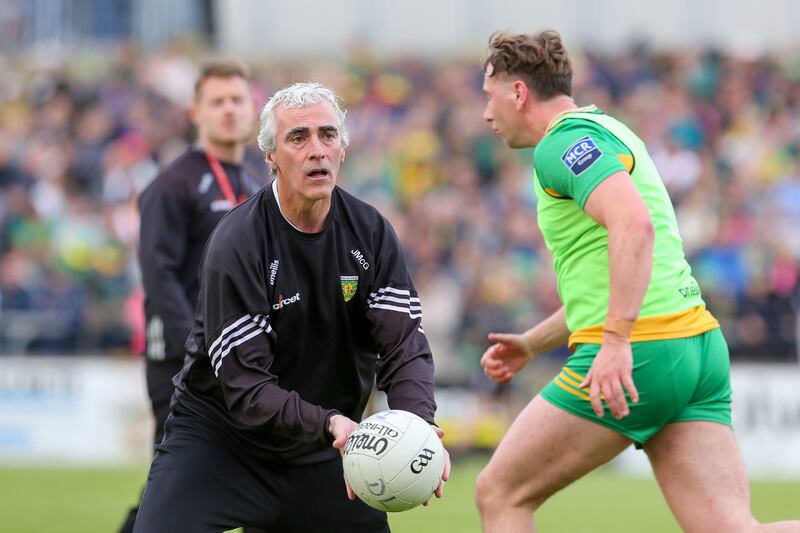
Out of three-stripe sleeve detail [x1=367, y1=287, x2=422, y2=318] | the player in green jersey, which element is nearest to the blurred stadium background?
the player in green jersey

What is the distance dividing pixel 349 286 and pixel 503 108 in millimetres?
1059

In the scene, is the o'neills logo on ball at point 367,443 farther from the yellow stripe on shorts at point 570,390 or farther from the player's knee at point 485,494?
the yellow stripe on shorts at point 570,390

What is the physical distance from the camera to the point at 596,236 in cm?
526

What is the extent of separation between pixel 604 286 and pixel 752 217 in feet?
40.9

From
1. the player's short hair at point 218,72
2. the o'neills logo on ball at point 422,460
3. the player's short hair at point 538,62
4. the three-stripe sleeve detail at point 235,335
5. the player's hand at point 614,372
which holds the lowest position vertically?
the o'neills logo on ball at point 422,460

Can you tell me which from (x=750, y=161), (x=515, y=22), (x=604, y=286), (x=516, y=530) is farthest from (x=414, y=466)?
(x=515, y=22)

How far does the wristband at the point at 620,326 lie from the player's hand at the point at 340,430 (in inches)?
39.9

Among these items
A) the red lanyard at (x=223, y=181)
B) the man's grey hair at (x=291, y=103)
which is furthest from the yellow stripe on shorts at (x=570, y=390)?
the red lanyard at (x=223, y=181)

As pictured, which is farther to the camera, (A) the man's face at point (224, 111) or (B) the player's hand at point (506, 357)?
(A) the man's face at point (224, 111)

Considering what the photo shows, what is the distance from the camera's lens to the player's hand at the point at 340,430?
4.76m

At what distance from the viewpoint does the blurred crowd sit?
15.8 m

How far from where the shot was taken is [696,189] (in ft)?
58.1

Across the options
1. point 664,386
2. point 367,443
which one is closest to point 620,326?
point 664,386

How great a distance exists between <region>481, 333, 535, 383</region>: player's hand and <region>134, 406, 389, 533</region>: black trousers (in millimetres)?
1052
